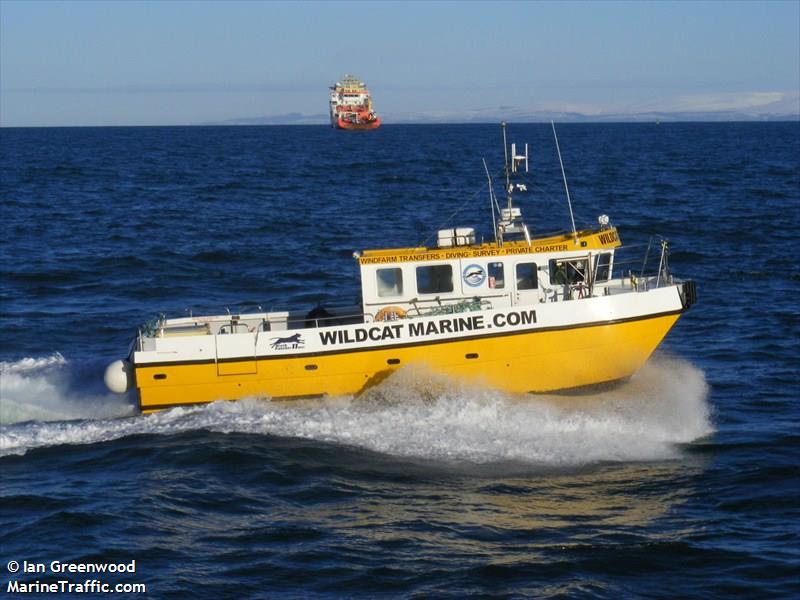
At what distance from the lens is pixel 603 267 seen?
2158 centimetres

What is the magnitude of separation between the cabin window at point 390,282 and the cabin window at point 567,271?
111 inches

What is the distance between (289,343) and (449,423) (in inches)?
127

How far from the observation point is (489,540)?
629 inches

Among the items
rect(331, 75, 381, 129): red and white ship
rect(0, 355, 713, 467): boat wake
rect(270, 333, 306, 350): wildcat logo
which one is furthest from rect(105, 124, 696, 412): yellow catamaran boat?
rect(331, 75, 381, 129): red and white ship

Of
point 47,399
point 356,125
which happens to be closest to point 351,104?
point 356,125

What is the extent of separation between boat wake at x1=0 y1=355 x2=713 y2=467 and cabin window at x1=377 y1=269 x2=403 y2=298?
66.1 inches

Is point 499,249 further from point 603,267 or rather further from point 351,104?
point 351,104

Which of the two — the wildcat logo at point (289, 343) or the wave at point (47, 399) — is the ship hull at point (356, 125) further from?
the wildcat logo at point (289, 343)

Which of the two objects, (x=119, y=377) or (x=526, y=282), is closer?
(x=119, y=377)

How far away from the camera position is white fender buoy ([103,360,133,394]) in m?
21.0

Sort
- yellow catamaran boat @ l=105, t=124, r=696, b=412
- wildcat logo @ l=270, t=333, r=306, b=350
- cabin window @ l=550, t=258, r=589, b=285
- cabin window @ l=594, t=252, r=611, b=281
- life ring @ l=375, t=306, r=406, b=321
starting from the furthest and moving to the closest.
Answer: cabin window @ l=594, t=252, r=611, b=281
cabin window @ l=550, t=258, r=589, b=285
life ring @ l=375, t=306, r=406, b=321
wildcat logo @ l=270, t=333, r=306, b=350
yellow catamaran boat @ l=105, t=124, r=696, b=412

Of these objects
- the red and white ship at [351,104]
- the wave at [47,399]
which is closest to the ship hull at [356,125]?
the red and white ship at [351,104]

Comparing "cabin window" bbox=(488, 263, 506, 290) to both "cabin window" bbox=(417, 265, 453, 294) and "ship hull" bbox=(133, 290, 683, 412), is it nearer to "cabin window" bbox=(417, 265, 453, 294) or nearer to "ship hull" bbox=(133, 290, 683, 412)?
"cabin window" bbox=(417, 265, 453, 294)

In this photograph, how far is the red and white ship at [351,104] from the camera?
182 m
